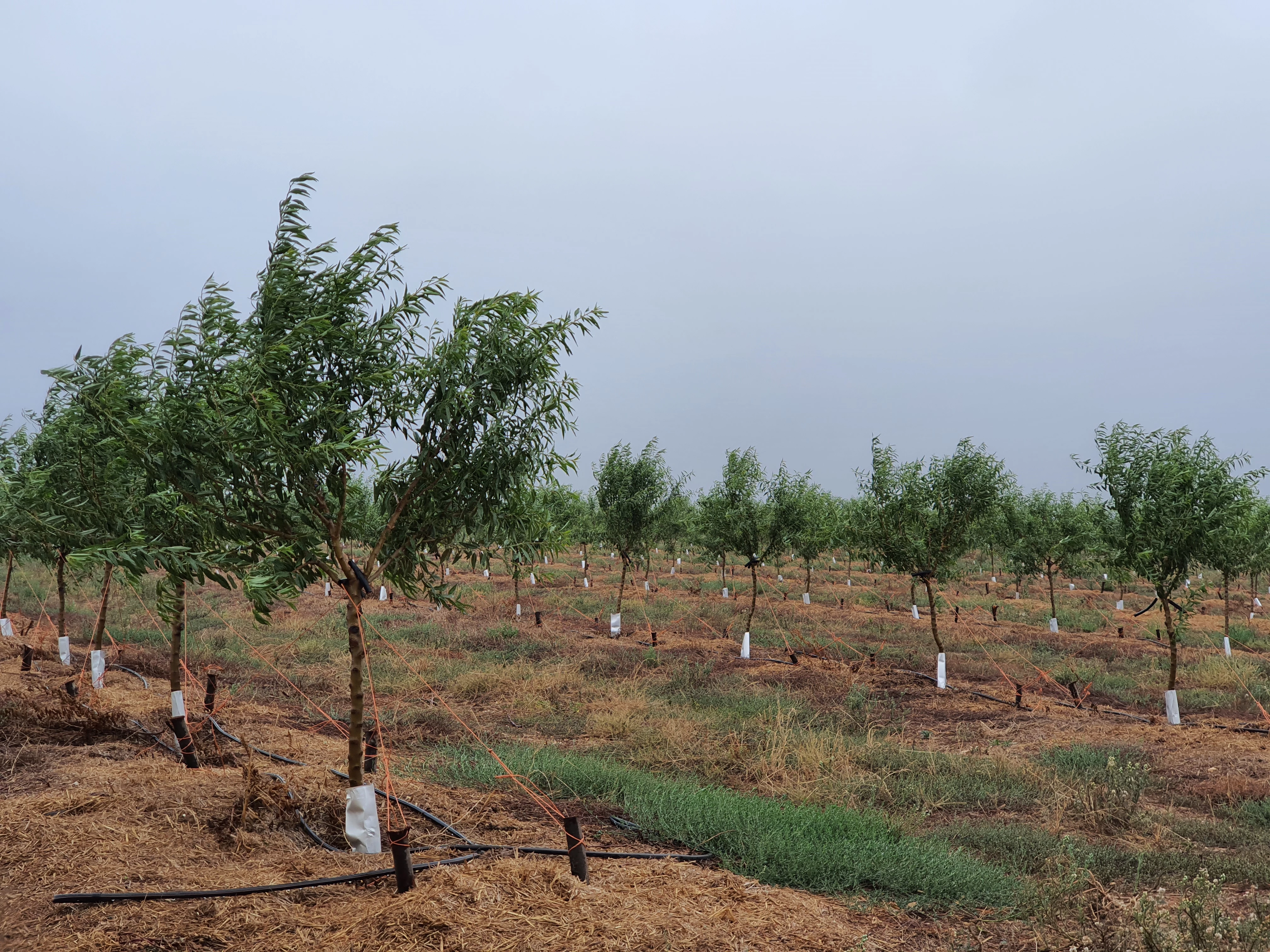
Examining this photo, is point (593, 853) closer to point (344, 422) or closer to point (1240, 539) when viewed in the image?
point (344, 422)

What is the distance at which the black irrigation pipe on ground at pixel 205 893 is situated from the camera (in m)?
5.37

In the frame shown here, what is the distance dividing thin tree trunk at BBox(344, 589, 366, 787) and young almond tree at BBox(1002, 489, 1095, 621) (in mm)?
27643

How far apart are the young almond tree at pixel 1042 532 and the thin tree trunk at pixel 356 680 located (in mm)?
27643

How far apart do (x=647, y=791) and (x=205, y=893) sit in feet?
16.7

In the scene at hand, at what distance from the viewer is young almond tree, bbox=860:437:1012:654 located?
18.5m

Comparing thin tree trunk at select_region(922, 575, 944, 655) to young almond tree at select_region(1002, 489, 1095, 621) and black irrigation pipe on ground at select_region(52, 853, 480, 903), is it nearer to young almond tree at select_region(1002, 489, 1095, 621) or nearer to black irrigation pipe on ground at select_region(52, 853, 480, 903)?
young almond tree at select_region(1002, 489, 1095, 621)

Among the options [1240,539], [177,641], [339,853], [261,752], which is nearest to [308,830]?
[339,853]

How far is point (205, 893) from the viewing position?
5371 mm

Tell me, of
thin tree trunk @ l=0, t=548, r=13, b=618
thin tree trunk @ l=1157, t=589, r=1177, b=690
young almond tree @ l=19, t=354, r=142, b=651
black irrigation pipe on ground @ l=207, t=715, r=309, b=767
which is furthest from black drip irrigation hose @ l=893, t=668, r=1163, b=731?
thin tree trunk @ l=0, t=548, r=13, b=618

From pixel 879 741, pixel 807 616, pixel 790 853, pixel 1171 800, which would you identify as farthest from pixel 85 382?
pixel 807 616

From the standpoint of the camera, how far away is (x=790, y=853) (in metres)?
7.16

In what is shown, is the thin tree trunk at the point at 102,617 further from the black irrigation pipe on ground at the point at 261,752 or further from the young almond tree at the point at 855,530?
the young almond tree at the point at 855,530

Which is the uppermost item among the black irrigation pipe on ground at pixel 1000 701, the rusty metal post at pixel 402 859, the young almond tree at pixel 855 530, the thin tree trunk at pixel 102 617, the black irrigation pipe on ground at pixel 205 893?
the young almond tree at pixel 855 530

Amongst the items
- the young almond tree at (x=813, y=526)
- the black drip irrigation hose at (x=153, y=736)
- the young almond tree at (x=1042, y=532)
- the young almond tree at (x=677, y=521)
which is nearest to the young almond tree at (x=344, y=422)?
the black drip irrigation hose at (x=153, y=736)
